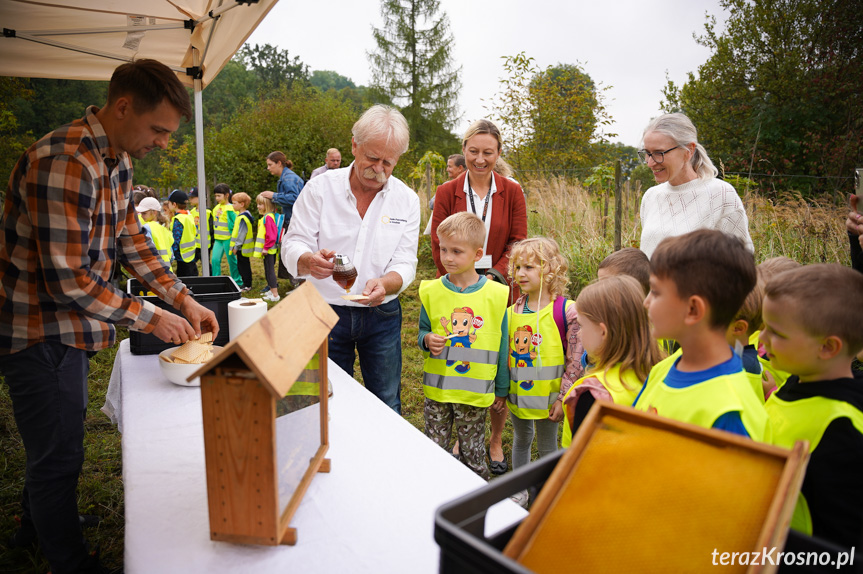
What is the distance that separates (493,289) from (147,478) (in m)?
1.80

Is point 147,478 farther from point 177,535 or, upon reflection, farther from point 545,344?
point 545,344

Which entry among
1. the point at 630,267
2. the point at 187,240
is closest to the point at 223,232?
the point at 187,240

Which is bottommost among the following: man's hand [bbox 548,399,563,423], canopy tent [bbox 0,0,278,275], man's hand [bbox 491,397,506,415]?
man's hand [bbox 491,397,506,415]

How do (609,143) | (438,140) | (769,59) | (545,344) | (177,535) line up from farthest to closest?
1. (438,140)
2. (769,59)
3. (609,143)
4. (545,344)
5. (177,535)

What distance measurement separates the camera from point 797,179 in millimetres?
11242

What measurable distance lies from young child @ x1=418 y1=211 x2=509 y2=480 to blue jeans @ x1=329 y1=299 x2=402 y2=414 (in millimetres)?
164

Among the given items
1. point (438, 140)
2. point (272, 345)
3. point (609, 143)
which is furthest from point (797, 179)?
point (438, 140)

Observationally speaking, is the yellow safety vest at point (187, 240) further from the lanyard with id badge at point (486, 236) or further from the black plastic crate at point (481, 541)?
the black plastic crate at point (481, 541)

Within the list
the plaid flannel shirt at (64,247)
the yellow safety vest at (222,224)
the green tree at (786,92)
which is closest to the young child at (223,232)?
the yellow safety vest at (222,224)

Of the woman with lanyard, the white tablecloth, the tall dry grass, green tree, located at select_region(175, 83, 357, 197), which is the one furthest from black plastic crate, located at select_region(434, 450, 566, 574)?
green tree, located at select_region(175, 83, 357, 197)

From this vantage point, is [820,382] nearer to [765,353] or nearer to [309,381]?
[765,353]

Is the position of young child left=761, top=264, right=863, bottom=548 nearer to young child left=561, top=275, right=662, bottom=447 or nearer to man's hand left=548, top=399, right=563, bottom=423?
young child left=561, top=275, right=662, bottom=447

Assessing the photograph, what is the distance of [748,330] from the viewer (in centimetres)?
198

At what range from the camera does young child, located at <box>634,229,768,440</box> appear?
1.22 m
